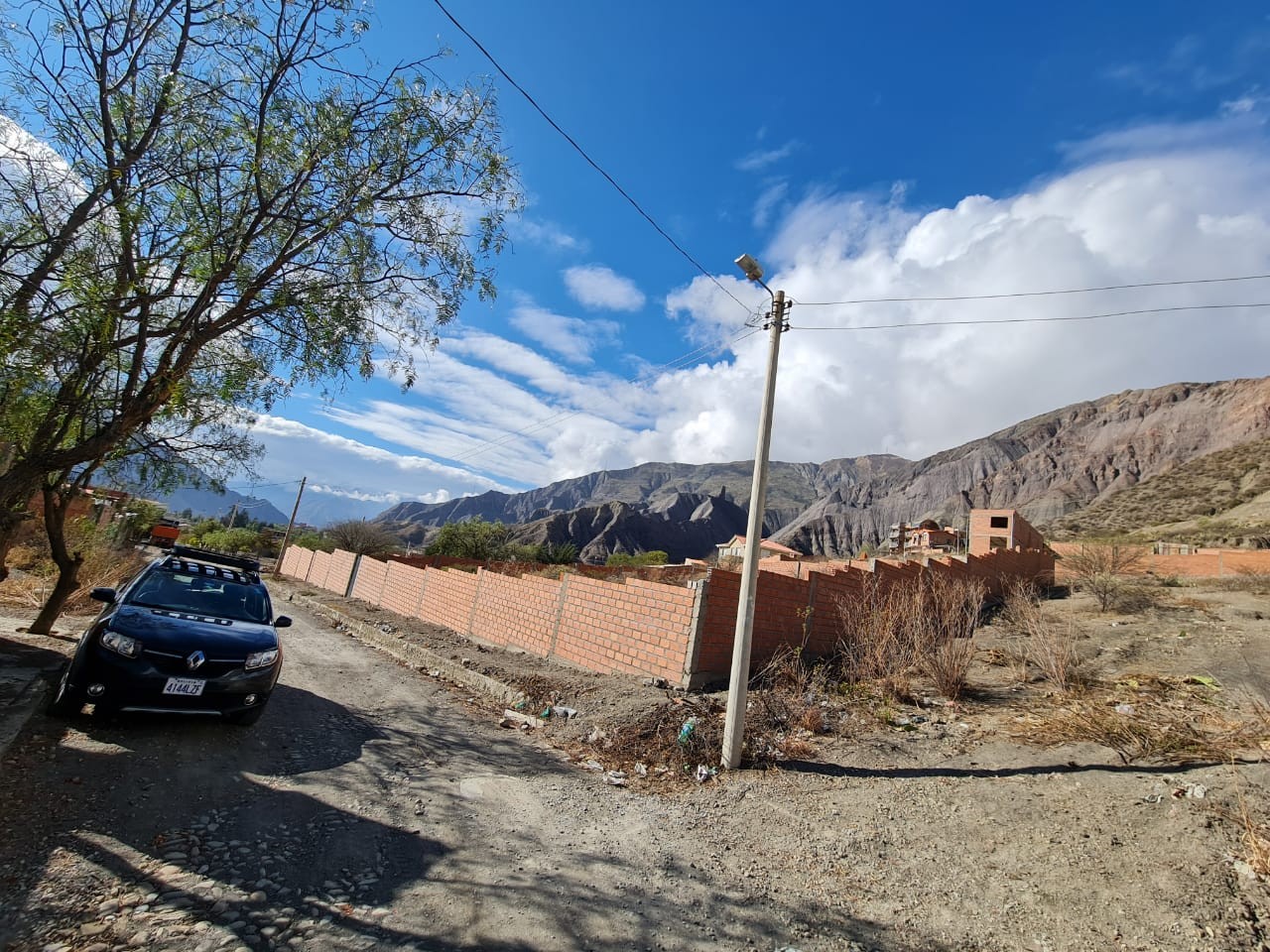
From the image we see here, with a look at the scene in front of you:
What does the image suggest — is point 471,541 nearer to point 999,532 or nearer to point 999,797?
point 999,532

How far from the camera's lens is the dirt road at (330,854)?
2.76m

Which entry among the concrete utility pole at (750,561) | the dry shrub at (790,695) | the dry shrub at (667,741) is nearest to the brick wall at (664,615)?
the dry shrub at (790,695)

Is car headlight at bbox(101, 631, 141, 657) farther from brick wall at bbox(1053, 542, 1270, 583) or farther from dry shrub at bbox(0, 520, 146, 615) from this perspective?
brick wall at bbox(1053, 542, 1270, 583)

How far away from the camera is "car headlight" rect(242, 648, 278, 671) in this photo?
5.25m

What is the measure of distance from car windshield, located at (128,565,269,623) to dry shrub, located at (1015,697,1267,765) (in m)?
8.32

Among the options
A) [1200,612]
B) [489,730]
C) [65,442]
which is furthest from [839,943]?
[1200,612]

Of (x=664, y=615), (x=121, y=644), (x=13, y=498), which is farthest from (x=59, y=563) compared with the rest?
(x=664, y=615)

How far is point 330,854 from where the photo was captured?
136 inches

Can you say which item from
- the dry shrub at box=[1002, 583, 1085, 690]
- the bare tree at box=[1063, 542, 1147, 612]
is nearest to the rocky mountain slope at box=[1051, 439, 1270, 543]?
the bare tree at box=[1063, 542, 1147, 612]

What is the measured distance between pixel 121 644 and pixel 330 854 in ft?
9.69

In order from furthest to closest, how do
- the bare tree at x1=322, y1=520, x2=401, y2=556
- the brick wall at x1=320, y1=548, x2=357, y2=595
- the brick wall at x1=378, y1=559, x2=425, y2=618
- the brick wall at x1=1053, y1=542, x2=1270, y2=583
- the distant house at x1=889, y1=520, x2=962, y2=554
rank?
the distant house at x1=889, y1=520, x2=962, y2=554, the bare tree at x1=322, y1=520, x2=401, y2=556, the brick wall at x1=1053, y1=542, x2=1270, y2=583, the brick wall at x1=320, y1=548, x2=357, y2=595, the brick wall at x1=378, y1=559, x2=425, y2=618

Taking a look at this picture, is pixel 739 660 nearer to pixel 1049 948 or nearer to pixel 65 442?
pixel 1049 948

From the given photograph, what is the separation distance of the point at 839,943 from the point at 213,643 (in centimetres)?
545

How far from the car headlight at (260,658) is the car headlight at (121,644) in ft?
2.67
